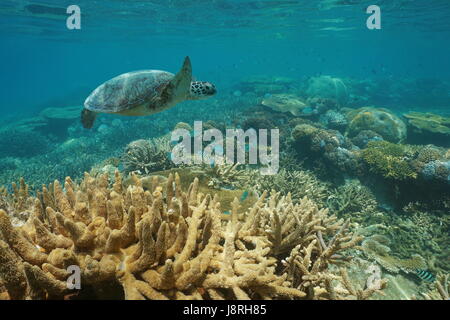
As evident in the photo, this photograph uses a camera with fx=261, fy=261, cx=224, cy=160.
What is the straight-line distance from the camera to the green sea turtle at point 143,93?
175 inches

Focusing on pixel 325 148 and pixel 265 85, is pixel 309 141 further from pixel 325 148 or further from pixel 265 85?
pixel 265 85

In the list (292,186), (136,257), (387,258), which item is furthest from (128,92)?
(387,258)

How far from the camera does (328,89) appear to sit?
2127 cm

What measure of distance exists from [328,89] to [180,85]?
19.8 meters

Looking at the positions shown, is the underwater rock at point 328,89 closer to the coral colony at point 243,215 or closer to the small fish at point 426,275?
the coral colony at point 243,215

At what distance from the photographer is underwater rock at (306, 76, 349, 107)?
829 inches

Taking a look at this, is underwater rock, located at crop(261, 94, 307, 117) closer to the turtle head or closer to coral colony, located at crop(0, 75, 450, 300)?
coral colony, located at crop(0, 75, 450, 300)

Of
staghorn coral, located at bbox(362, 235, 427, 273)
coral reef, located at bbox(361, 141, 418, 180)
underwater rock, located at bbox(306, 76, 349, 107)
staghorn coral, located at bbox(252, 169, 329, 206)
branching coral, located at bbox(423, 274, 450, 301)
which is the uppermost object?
underwater rock, located at bbox(306, 76, 349, 107)

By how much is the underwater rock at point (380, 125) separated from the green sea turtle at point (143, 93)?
31.5 ft

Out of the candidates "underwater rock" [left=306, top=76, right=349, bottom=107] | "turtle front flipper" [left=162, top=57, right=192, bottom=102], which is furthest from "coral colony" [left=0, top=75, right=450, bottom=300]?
"underwater rock" [left=306, top=76, right=349, bottom=107]

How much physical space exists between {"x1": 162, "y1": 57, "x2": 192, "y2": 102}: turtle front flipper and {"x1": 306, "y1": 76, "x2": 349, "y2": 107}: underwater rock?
1840 cm

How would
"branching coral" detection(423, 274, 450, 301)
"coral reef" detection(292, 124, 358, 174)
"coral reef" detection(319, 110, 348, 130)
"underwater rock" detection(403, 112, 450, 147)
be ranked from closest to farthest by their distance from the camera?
"branching coral" detection(423, 274, 450, 301)
"coral reef" detection(292, 124, 358, 174)
"underwater rock" detection(403, 112, 450, 147)
"coral reef" detection(319, 110, 348, 130)

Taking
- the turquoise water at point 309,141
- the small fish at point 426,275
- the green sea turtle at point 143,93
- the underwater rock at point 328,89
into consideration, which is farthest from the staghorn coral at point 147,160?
the underwater rock at point 328,89
